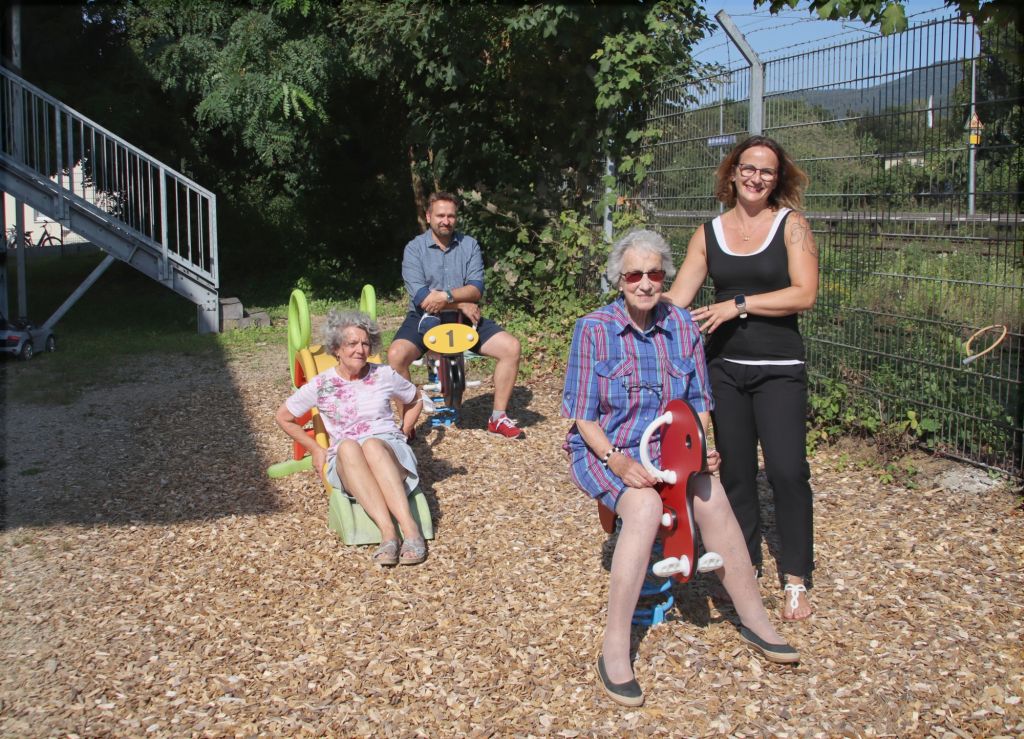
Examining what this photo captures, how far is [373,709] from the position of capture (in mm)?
3359

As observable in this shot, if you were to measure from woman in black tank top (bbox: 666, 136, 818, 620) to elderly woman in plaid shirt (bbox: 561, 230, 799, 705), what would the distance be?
21cm

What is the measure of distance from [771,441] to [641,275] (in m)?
0.80

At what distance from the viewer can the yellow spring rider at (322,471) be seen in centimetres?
483

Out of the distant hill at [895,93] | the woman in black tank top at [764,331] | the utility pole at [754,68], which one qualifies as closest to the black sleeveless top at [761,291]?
the woman in black tank top at [764,331]

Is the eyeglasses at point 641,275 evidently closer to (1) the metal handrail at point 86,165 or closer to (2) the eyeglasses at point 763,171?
(2) the eyeglasses at point 763,171

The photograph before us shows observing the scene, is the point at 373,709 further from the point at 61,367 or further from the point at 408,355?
the point at 61,367

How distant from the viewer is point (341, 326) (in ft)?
16.5

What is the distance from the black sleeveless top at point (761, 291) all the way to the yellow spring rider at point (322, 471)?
183cm

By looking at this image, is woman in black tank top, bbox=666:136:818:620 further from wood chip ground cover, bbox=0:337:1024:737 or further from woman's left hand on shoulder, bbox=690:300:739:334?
wood chip ground cover, bbox=0:337:1024:737

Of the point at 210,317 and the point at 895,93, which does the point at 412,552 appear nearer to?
the point at 895,93

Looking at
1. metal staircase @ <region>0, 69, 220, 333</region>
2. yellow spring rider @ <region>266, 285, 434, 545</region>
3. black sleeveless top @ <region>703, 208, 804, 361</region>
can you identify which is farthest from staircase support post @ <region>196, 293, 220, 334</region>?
black sleeveless top @ <region>703, 208, 804, 361</region>

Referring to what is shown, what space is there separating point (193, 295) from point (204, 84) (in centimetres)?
259

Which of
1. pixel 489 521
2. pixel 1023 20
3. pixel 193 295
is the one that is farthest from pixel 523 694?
pixel 193 295

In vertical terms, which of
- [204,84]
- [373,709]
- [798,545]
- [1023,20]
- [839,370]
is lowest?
[373,709]
